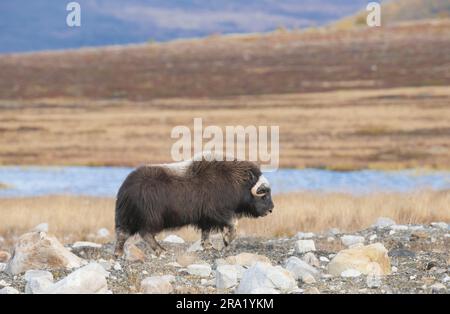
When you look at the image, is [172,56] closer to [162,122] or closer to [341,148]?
[162,122]

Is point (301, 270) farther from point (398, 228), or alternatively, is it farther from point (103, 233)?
point (103, 233)

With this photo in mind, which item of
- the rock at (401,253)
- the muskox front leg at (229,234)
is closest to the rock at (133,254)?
the muskox front leg at (229,234)

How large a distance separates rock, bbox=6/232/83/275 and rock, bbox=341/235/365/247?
3.89 metres

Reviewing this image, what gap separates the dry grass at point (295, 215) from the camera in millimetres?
15055

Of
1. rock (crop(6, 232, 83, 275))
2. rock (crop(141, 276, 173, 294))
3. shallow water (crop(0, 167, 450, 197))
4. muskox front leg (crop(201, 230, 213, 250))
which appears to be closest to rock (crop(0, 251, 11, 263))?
rock (crop(6, 232, 83, 275))

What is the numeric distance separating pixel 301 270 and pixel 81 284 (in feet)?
7.90

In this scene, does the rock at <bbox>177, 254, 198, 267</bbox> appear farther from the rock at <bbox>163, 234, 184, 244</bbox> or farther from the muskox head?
the rock at <bbox>163, 234, 184, 244</bbox>

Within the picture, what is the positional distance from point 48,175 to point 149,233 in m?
18.6

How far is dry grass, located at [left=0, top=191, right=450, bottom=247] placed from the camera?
15055 mm

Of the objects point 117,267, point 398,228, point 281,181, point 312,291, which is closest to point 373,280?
point 312,291

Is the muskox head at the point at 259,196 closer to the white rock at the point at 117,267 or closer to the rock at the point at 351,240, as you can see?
the rock at the point at 351,240

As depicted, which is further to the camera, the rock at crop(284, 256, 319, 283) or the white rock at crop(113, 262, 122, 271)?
the white rock at crop(113, 262, 122, 271)

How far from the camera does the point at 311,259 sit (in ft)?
32.2

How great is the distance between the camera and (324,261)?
10.0 metres
